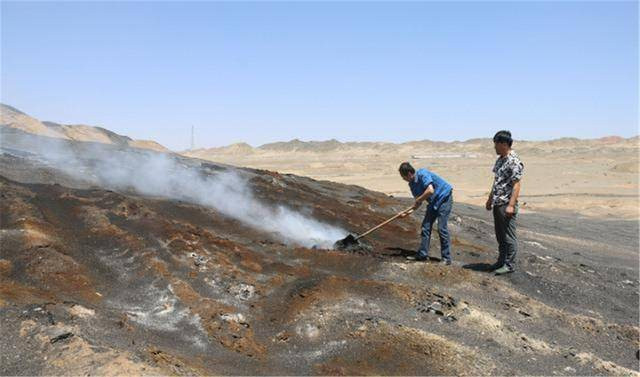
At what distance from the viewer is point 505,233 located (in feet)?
20.8

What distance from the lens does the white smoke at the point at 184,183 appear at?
860 cm

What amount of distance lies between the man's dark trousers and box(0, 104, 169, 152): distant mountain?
2287 cm

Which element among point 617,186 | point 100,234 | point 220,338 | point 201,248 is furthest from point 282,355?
point 617,186

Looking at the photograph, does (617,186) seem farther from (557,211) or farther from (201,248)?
(201,248)

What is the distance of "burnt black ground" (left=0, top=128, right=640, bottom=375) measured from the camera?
14.2ft

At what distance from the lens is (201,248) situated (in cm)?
654

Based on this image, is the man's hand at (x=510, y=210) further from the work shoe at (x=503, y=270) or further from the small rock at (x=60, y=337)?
the small rock at (x=60, y=337)

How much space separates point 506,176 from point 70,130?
26788 millimetres

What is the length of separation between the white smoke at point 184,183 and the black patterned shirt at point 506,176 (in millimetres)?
2662

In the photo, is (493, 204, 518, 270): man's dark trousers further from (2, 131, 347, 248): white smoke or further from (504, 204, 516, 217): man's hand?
(2, 131, 347, 248): white smoke

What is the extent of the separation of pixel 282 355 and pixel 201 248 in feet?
7.89

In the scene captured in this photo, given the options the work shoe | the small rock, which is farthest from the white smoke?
the small rock

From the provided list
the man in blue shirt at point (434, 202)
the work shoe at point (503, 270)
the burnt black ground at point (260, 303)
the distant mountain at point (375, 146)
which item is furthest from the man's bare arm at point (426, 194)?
the distant mountain at point (375, 146)

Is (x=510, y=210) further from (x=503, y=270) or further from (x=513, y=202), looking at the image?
(x=503, y=270)
